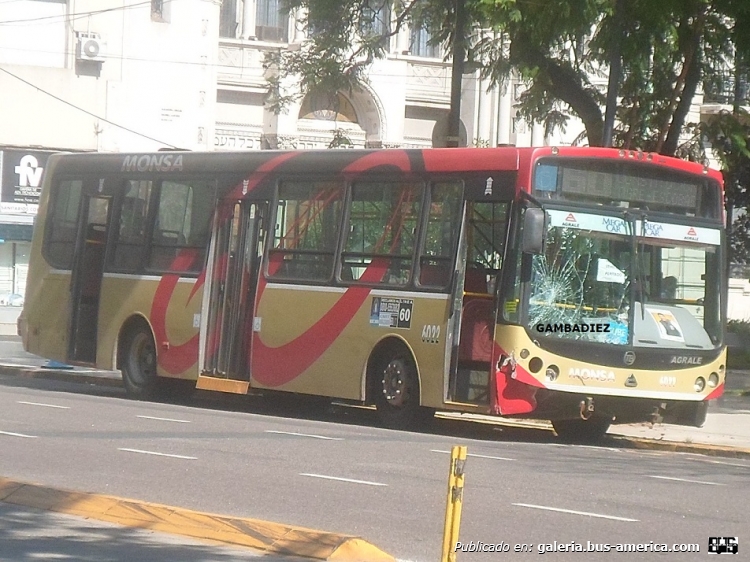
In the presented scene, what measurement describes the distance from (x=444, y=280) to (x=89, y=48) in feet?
90.6

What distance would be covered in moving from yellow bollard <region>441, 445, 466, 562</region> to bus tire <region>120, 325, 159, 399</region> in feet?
43.5

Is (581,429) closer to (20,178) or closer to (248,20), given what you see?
(20,178)

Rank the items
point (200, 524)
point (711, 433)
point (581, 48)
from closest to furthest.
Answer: point (200, 524) < point (711, 433) < point (581, 48)

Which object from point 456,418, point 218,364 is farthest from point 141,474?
point 456,418

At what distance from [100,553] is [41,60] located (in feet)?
117

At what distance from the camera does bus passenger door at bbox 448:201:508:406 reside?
15.0 meters

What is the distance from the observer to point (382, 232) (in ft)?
53.6

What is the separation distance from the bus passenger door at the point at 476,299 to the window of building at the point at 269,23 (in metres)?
38.1

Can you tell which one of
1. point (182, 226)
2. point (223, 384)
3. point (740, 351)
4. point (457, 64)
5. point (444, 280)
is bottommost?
point (223, 384)

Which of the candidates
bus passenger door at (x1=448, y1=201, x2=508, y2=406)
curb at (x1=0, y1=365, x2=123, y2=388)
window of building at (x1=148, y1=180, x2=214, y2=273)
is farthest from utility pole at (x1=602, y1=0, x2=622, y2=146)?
curb at (x1=0, y1=365, x2=123, y2=388)

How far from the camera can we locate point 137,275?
1923cm

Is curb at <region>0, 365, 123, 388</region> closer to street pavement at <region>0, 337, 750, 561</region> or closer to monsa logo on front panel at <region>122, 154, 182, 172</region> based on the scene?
street pavement at <region>0, 337, 750, 561</region>

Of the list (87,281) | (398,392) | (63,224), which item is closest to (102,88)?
(63,224)

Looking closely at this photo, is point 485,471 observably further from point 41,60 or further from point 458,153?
point 41,60
